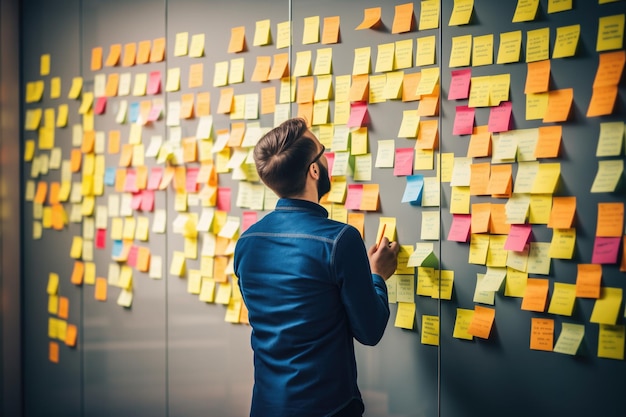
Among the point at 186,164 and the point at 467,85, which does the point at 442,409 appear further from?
the point at 186,164

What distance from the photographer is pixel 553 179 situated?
186cm

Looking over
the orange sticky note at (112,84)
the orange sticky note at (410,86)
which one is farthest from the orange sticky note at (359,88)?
the orange sticky note at (112,84)

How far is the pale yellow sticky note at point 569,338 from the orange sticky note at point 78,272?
2331mm

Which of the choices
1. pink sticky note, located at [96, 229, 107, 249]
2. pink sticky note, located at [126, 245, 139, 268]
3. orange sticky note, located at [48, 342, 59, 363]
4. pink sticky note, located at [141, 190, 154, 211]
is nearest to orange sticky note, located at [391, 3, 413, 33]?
pink sticky note, located at [141, 190, 154, 211]

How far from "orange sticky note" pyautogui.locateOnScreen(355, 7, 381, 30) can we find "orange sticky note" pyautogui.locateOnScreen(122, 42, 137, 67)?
48.2 inches

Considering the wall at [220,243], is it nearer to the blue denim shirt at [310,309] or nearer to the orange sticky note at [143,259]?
the orange sticky note at [143,259]

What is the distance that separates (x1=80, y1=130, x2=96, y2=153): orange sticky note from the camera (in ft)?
10.4

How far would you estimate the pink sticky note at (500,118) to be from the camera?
76.7 inches

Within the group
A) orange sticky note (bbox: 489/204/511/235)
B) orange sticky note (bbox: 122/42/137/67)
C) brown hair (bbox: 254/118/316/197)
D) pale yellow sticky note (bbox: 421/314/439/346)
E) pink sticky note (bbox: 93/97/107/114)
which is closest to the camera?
brown hair (bbox: 254/118/316/197)

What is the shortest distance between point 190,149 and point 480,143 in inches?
50.8

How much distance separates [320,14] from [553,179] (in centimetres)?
106

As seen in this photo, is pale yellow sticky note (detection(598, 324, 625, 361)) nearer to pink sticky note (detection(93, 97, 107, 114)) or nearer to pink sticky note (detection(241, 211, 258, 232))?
pink sticky note (detection(241, 211, 258, 232))

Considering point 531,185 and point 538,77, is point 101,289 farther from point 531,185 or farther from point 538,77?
point 538,77

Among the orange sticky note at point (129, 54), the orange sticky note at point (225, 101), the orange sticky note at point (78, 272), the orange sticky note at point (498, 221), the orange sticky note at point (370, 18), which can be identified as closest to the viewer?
the orange sticky note at point (498, 221)
